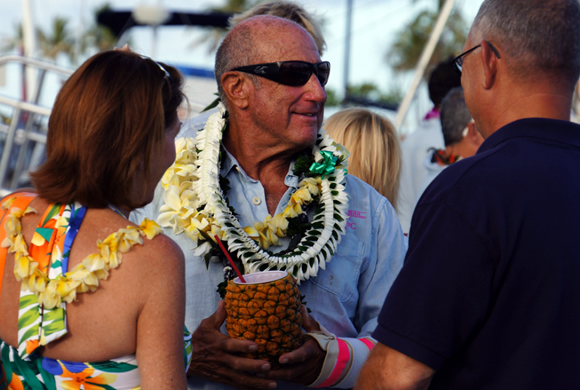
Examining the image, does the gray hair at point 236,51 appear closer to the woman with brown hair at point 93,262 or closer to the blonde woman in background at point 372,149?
the woman with brown hair at point 93,262

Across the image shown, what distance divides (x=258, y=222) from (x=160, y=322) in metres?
1.11

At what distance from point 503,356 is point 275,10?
10.6ft

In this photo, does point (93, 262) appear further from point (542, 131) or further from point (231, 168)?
point (542, 131)

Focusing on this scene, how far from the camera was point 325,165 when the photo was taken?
3037 mm

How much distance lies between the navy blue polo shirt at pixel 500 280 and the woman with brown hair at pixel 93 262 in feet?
2.41

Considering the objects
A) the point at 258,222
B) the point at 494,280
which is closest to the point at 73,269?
the point at 258,222

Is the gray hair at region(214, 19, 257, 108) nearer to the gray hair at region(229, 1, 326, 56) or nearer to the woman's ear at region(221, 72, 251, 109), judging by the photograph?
the woman's ear at region(221, 72, 251, 109)

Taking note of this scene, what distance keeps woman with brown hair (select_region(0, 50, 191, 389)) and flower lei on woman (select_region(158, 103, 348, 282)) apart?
82 centimetres

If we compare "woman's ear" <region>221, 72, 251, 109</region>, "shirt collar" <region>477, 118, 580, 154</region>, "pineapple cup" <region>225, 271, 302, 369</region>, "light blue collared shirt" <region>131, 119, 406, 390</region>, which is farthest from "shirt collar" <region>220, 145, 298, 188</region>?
"shirt collar" <region>477, 118, 580, 154</region>

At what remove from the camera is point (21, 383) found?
192 cm

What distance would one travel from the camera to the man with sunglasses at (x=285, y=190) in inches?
110

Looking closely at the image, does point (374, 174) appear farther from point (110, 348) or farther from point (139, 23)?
point (139, 23)

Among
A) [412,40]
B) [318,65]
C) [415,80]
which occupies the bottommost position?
[412,40]

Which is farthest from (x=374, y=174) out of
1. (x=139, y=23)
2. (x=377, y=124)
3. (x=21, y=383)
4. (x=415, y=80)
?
(x=139, y=23)
